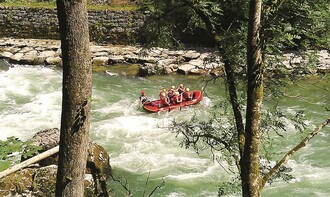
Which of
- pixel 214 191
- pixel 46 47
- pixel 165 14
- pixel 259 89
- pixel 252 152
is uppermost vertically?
pixel 165 14

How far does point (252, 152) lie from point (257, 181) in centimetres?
22

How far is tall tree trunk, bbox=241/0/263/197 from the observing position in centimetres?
311

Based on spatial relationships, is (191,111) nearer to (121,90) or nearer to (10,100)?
(121,90)

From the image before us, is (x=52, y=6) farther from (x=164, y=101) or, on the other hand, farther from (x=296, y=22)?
(x=296, y=22)

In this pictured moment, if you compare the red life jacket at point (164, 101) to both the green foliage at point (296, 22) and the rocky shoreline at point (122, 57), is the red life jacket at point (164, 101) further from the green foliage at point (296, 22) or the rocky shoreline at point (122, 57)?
the green foliage at point (296, 22)

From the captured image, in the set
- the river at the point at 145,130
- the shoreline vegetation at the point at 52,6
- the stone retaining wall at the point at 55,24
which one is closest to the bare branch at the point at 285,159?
the river at the point at 145,130

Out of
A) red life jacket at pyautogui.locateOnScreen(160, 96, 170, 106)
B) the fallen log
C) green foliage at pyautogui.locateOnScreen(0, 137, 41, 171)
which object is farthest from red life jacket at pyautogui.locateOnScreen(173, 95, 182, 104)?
the fallen log

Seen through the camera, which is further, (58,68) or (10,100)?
(58,68)

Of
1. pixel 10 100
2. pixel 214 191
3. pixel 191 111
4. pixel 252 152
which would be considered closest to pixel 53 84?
pixel 10 100


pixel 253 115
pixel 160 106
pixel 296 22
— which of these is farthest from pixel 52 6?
pixel 253 115

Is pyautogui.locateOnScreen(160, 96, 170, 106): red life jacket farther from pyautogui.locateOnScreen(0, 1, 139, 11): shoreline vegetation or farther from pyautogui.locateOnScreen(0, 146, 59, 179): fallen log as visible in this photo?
pyautogui.locateOnScreen(0, 146, 59, 179): fallen log

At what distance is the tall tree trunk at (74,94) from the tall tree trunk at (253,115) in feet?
4.13

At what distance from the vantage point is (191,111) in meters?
11.6

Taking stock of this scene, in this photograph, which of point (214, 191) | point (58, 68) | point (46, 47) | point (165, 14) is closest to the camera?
point (165, 14)
